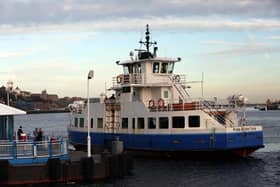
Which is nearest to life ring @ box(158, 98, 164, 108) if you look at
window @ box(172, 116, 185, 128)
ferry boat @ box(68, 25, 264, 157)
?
ferry boat @ box(68, 25, 264, 157)

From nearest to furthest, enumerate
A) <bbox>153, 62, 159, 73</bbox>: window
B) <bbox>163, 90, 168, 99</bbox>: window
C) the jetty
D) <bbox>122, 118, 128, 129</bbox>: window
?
the jetty → <bbox>122, 118, 128, 129</bbox>: window → <bbox>163, 90, 168, 99</bbox>: window → <bbox>153, 62, 159, 73</bbox>: window

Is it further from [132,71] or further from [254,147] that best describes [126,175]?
[132,71]

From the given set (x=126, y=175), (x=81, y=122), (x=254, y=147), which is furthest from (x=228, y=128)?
(x=81, y=122)

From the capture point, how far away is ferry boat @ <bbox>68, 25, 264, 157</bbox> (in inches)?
1341

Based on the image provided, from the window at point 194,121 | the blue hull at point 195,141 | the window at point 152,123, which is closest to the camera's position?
the blue hull at point 195,141

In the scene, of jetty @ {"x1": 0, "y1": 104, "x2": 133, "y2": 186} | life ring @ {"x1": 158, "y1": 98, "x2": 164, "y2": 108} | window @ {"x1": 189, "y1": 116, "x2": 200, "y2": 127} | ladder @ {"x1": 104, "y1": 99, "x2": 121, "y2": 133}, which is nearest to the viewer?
jetty @ {"x1": 0, "y1": 104, "x2": 133, "y2": 186}

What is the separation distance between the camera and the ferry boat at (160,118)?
34.1 metres

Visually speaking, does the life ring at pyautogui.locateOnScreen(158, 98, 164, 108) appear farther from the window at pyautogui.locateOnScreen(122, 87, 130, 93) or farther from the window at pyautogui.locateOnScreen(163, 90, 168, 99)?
the window at pyautogui.locateOnScreen(122, 87, 130, 93)

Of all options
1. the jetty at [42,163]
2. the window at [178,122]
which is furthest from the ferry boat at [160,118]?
the jetty at [42,163]

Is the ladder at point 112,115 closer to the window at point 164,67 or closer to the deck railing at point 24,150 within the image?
the window at point 164,67

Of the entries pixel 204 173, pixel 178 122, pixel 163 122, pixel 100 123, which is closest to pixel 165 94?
pixel 163 122

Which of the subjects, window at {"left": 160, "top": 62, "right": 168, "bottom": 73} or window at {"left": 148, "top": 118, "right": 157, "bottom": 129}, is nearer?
window at {"left": 148, "top": 118, "right": 157, "bottom": 129}

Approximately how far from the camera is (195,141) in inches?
1342

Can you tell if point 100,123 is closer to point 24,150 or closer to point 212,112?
point 212,112
